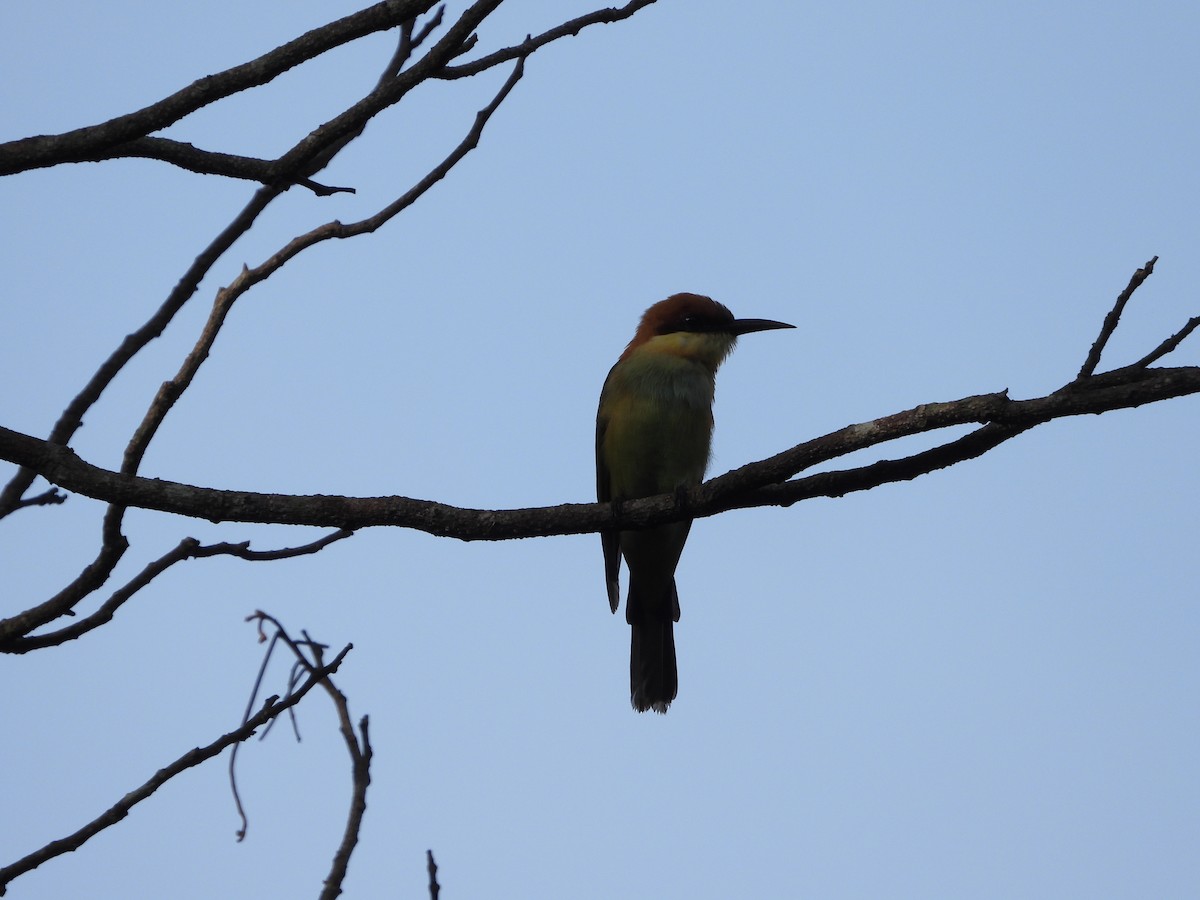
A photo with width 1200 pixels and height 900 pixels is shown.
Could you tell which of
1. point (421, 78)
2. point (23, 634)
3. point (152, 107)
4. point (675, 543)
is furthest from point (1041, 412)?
point (675, 543)

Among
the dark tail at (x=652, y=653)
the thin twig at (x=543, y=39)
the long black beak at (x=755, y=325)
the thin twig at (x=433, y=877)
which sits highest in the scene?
the long black beak at (x=755, y=325)

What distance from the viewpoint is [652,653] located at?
723 centimetres

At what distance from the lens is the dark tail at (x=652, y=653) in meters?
7.18

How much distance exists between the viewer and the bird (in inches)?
259

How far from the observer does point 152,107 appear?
3.08 metres

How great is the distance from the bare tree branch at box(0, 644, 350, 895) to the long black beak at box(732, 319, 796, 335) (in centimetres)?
416

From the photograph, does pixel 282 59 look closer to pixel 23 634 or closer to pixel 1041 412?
pixel 23 634

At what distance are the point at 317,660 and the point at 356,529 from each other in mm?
594

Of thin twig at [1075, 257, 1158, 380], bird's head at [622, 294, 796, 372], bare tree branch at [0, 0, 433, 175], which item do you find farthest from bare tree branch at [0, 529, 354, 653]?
bird's head at [622, 294, 796, 372]

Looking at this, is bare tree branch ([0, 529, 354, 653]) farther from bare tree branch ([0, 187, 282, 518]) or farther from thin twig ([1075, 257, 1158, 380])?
thin twig ([1075, 257, 1158, 380])

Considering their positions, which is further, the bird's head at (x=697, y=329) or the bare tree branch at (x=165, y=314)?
the bird's head at (x=697, y=329)

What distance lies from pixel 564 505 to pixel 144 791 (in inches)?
56.1

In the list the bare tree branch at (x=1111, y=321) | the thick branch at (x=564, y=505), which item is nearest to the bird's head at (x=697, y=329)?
the thick branch at (x=564, y=505)

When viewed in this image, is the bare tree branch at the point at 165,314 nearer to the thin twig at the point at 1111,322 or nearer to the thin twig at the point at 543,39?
the thin twig at the point at 543,39
